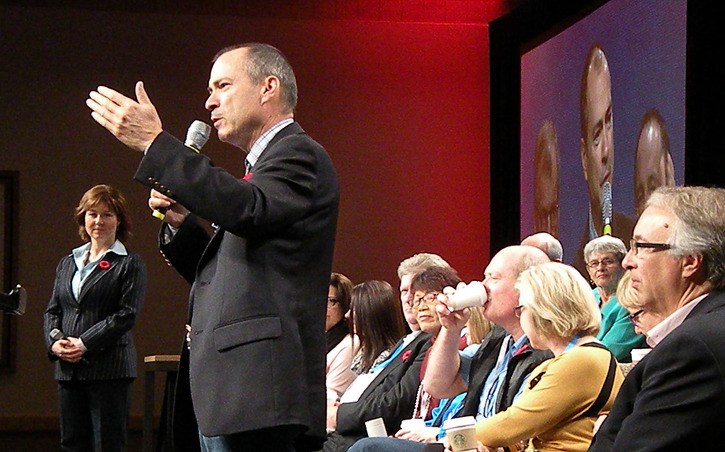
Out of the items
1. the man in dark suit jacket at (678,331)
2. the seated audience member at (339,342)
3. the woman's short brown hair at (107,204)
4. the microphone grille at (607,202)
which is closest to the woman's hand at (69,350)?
the woman's short brown hair at (107,204)

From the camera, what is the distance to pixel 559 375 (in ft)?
9.12

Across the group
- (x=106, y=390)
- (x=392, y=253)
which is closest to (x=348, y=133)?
(x=392, y=253)

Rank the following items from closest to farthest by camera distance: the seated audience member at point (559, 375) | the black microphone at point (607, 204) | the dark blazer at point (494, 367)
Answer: the seated audience member at point (559, 375) < the dark blazer at point (494, 367) < the black microphone at point (607, 204)

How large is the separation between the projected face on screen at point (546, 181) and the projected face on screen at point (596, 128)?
48cm

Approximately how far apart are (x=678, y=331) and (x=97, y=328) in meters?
3.80

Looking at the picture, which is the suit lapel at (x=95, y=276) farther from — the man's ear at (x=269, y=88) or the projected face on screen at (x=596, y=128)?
the man's ear at (x=269, y=88)

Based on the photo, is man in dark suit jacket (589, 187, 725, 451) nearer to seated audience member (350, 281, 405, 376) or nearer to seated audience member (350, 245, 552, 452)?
seated audience member (350, 245, 552, 452)

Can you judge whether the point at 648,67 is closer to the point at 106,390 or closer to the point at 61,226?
the point at 106,390

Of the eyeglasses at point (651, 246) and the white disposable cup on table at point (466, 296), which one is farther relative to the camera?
the white disposable cup on table at point (466, 296)

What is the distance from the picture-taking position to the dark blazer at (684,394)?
171 cm

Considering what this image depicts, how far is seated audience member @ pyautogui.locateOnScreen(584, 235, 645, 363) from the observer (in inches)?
166

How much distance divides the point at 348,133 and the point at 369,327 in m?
4.04

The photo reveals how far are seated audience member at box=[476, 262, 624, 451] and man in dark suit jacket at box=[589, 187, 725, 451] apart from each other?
775mm

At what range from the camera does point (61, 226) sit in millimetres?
7879
